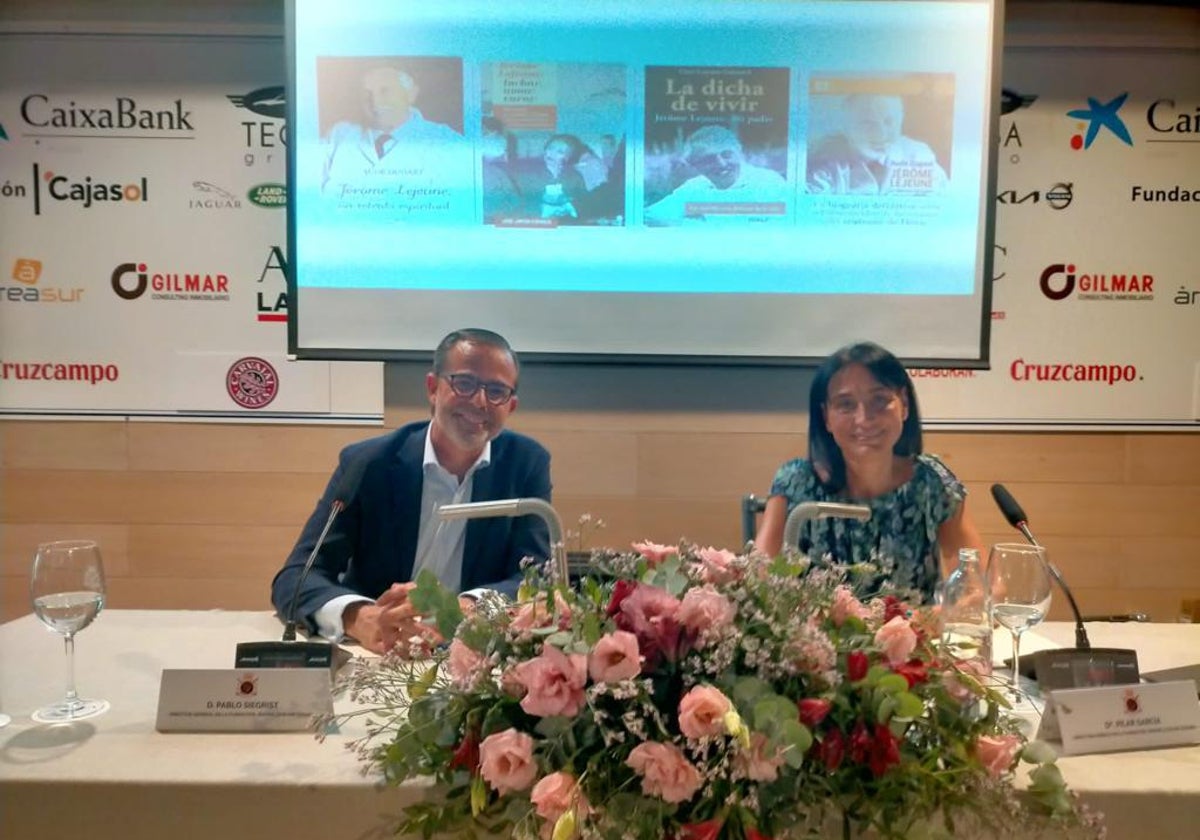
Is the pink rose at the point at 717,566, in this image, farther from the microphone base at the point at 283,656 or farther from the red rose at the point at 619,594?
the microphone base at the point at 283,656

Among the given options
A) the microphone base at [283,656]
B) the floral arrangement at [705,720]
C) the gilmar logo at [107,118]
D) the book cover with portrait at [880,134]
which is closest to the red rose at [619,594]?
the floral arrangement at [705,720]

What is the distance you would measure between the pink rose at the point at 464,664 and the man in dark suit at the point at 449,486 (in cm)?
102

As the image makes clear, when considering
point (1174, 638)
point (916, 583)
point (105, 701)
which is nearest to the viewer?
point (105, 701)

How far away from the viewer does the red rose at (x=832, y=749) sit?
80 centimetres

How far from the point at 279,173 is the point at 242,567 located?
1295 millimetres

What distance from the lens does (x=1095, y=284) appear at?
2715mm

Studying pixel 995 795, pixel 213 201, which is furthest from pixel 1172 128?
pixel 213 201

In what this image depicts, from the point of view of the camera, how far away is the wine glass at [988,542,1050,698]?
1.19 meters

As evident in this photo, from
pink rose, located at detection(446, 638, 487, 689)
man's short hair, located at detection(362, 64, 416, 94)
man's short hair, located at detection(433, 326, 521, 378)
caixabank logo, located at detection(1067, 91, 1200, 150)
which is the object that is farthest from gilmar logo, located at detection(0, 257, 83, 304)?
caixabank logo, located at detection(1067, 91, 1200, 150)

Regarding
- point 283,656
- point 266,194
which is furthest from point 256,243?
point 283,656

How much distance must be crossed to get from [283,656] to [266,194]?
1.96 metres

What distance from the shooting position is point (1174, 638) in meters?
1.53

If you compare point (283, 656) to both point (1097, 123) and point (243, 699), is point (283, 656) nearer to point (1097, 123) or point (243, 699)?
point (243, 699)

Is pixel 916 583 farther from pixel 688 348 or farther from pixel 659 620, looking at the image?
pixel 659 620
